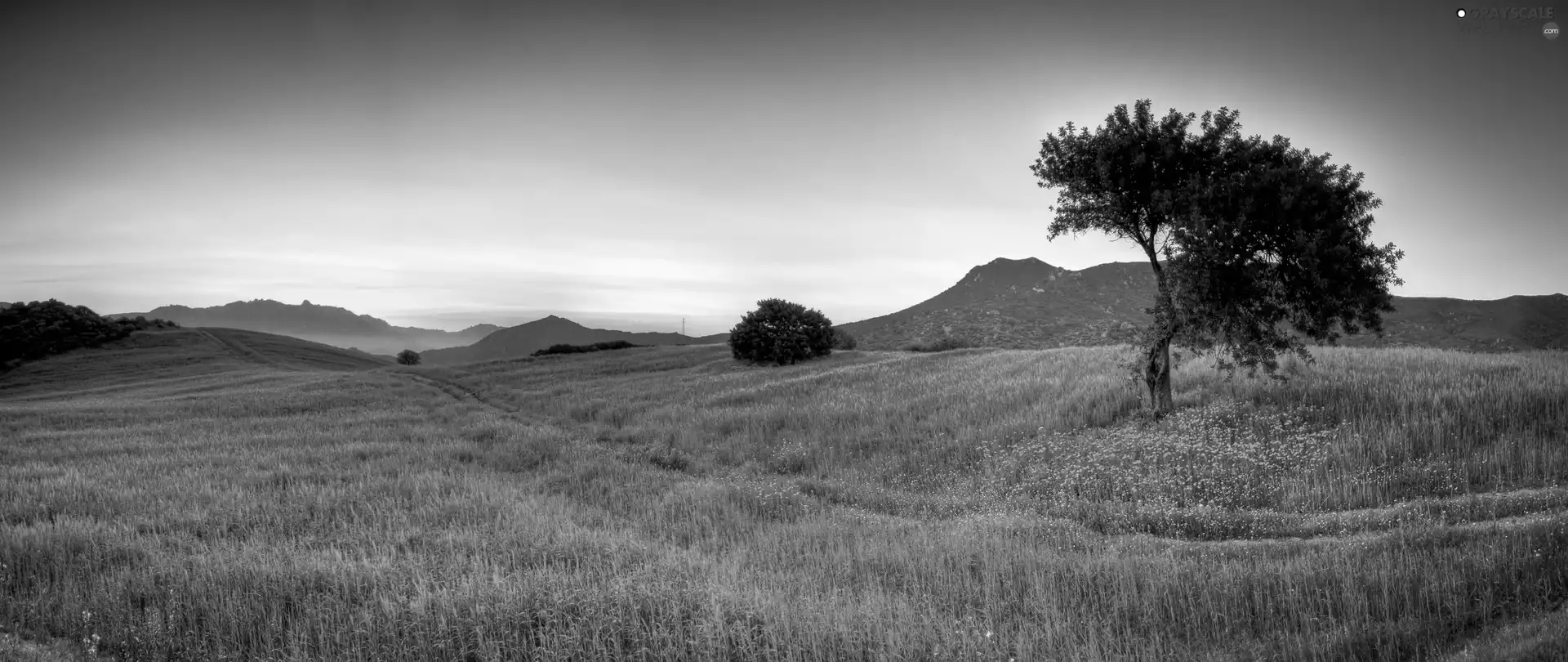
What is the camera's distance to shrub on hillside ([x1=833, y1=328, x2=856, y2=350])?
5472cm

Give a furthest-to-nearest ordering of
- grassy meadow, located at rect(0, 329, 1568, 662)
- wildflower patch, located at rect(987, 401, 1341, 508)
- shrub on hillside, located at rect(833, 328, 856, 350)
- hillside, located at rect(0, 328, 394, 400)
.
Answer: shrub on hillside, located at rect(833, 328, 856, 350)
hillside, located at rect(0, 328, 394, 400)
wildflower patch, located at rect(987, 401, 1341, 508)
grassy meadow, located at rect(0, 329, 1568, 662)

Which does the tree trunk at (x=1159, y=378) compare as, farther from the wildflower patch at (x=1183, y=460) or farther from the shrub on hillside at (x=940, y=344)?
the shrub on hillside at (x=940, y=344)

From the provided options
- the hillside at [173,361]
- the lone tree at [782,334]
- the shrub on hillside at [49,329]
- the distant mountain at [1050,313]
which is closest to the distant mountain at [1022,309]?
the distant mountain at [1050,313]

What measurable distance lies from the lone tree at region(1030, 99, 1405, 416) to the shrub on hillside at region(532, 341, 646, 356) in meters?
57.3

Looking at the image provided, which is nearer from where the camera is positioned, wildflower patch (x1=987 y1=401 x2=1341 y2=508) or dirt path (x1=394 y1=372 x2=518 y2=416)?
wildflower patch (x1=987 y1=401 x2=1341 y2=508)

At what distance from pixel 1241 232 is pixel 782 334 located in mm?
33756

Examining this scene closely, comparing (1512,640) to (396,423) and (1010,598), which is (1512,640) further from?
(396,423)

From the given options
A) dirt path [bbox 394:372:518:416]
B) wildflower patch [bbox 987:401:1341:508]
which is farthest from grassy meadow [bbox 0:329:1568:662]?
dirt path [bbox 394:372:518:416]

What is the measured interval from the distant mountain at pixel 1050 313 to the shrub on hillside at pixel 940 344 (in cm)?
137

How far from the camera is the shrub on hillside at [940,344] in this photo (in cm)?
4966

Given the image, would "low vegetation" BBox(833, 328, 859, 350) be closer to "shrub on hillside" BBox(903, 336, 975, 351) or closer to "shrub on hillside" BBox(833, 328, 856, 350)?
"shrub on hillside" BBox(833, 328, 856, 350)

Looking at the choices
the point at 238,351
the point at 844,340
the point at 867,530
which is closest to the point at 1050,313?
the point at 844,340

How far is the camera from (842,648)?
5.93 meters

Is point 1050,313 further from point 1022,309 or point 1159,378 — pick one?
point 1159,378
